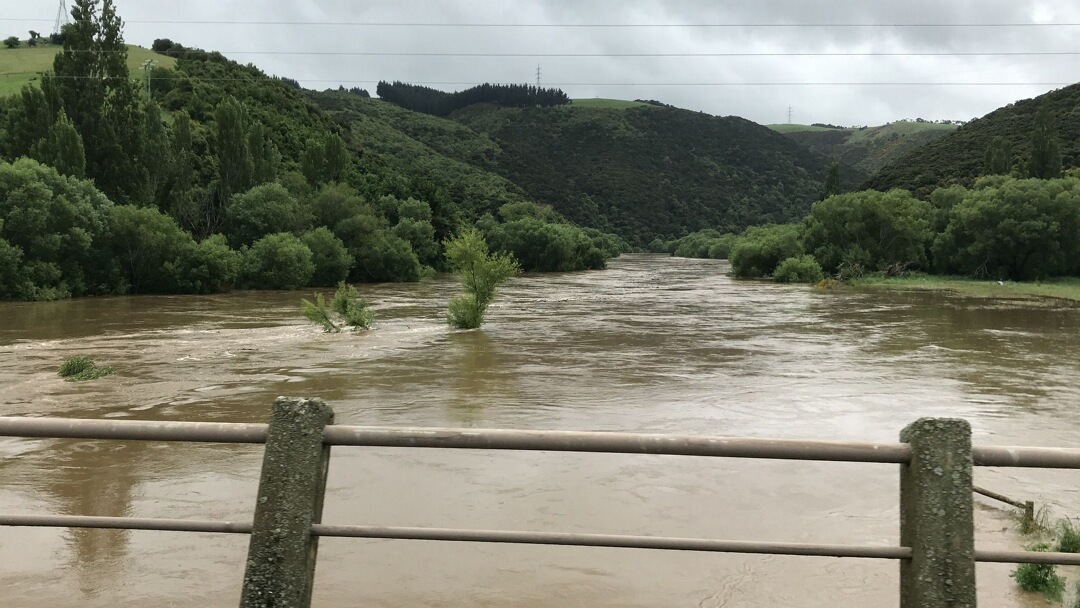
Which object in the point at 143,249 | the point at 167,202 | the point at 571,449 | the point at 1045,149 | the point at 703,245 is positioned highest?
the point at 1045,149

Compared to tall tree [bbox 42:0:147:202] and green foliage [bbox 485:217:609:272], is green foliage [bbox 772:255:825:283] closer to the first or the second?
green foliage [bbox 485:217:609:272]

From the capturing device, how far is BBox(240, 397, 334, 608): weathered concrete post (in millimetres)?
3584

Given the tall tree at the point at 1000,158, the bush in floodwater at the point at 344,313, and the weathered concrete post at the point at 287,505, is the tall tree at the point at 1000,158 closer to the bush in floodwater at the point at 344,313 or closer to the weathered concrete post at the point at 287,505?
the bush in floodwater at the point at 344,313

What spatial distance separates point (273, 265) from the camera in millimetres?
51812

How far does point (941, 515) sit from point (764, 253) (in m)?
70.5

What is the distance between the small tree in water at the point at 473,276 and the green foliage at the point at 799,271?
40226mm

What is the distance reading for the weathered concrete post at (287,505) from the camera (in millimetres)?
3584

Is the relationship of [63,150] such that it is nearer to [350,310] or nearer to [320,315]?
[350,310]

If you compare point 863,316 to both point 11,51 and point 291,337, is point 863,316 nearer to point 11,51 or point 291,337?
point 291,337

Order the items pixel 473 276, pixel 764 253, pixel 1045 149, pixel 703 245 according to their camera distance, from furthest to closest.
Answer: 1. pixel 703 245
2. pixel 764 253
3. pixel 1045 149
4. pixel 473 276

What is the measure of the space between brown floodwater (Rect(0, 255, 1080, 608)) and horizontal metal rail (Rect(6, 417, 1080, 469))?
150 inches

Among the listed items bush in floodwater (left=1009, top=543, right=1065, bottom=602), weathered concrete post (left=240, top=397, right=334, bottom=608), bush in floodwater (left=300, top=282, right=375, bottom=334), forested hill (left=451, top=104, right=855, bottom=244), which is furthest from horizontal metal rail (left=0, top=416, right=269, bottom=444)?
forested hill (left=451, top=104, right=855, bottom=244)

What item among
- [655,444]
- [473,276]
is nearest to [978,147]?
[473,276]

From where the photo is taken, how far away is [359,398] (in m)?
16.8
